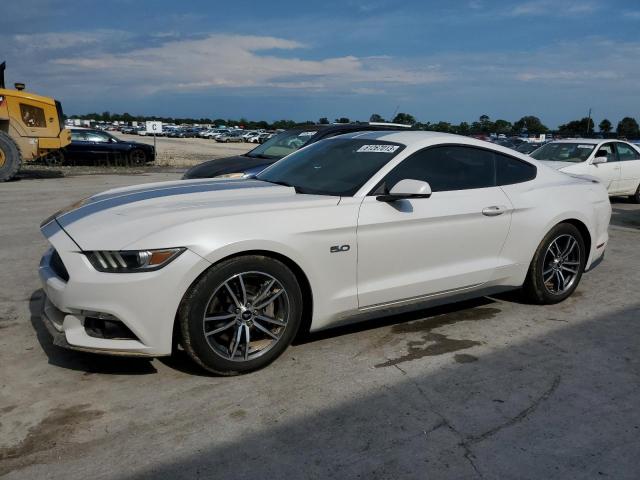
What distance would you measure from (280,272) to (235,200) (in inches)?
23.8

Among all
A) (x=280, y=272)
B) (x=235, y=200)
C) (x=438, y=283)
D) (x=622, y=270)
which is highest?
(x=235, y=200)

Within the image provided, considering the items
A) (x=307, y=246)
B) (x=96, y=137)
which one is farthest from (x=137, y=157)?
(x=307, y=246)

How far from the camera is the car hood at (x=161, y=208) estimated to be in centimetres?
336

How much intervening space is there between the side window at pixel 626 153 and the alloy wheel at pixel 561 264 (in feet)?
28.6

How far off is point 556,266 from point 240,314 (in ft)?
9.78

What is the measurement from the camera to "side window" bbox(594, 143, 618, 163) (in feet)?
40.2

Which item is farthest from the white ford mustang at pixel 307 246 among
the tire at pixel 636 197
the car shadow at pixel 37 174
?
the car shadow at pixel 37 174

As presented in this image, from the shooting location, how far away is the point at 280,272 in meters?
3.59

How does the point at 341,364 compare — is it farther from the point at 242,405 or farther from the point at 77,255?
the point at 77,255

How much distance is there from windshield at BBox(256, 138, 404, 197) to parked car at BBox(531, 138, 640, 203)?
27.0ft

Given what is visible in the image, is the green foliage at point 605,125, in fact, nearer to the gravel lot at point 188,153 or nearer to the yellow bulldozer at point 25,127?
the gravel lot at point 188,153

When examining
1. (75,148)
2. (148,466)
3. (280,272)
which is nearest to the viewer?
(148,466)

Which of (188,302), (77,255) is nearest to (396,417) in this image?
(188,302)

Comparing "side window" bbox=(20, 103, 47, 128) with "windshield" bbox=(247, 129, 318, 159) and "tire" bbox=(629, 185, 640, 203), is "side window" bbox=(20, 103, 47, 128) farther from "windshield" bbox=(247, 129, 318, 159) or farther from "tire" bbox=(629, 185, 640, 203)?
"tire" bbox=(629, 185, 640, 203)
